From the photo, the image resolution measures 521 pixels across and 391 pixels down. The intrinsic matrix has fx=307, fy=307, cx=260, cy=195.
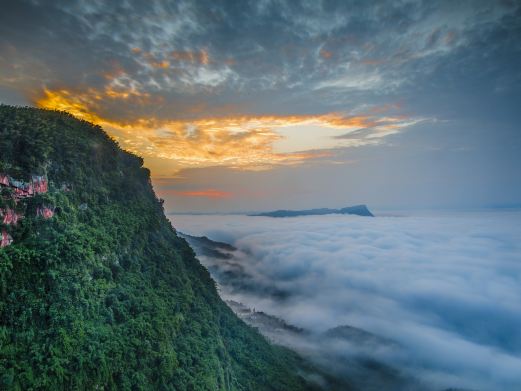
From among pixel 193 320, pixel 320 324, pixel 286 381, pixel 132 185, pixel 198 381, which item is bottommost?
pixel 320 324

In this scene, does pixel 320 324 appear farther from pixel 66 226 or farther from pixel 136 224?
pixel 66 226

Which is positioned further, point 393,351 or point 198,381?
point 393,351

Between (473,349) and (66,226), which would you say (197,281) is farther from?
(473,349)

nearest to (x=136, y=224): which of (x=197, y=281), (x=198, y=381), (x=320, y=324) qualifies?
(x=197, y=281)

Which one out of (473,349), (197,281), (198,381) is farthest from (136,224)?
(473,349)

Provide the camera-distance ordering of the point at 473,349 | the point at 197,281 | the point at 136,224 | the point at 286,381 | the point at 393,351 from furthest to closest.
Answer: the point at 473,349, the point at 393,351, the point at 286,381, the point at 197,281, the point at 136,224

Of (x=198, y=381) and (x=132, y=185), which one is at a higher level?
(x=132, y=185)

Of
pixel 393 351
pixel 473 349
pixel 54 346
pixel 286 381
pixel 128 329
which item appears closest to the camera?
pixel 54 346
